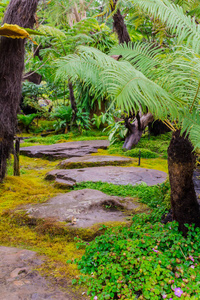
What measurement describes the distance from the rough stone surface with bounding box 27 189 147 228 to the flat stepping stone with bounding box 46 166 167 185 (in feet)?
2.36

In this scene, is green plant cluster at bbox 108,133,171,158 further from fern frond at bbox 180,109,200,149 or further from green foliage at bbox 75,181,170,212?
fern frond at bbox 180,109,200,149

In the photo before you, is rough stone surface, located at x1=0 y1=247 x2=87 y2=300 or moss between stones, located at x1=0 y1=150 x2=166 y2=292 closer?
rough stone surface, located at x1=0 y1=247 x2=87 y2=300

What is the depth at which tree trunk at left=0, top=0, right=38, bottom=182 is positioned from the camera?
322 cm

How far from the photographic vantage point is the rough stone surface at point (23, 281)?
5.68 feet

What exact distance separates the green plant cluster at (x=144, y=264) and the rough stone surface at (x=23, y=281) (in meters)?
0.26

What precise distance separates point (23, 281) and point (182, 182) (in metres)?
1.60

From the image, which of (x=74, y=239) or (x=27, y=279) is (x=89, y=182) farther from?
(x=27, y=279)

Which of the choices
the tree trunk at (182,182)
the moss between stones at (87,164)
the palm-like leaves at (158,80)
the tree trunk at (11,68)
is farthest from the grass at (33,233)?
the palm-like leaves at (158,80)

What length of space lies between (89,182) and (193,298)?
2.65m

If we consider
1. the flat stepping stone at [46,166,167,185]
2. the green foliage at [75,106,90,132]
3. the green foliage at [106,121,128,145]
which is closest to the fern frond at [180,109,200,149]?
the flat stepping stone at [46,166,167,185]

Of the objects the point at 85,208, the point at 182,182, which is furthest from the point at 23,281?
the point at 182,182

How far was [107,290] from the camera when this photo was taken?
1834 mm

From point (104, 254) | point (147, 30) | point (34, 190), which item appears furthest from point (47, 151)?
point (147, 30)

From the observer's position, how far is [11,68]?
331 centimetres
